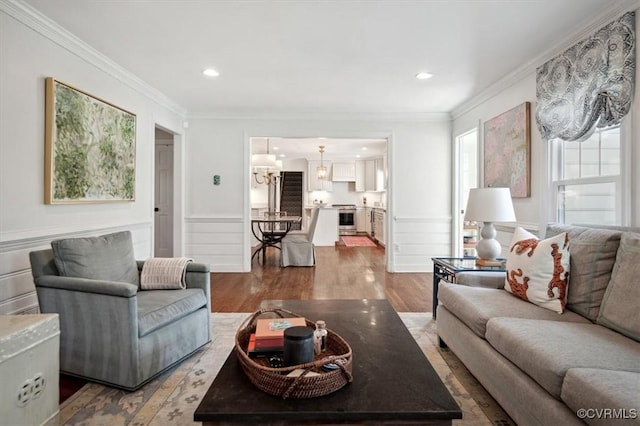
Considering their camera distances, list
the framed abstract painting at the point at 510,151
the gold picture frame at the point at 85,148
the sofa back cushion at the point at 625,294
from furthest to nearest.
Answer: the framed abstract painting at the point at 510,151 → the gold picture frame at the point at 85,148 → the sofa back cushion at the point at 625,294

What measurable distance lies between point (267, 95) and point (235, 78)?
2.12 ft

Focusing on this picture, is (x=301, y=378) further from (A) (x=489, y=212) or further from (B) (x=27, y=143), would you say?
(B) (x=27, y=143)

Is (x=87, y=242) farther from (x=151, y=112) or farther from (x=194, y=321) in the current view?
(x=151, y=112)

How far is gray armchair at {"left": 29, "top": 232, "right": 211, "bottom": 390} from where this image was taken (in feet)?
6.20

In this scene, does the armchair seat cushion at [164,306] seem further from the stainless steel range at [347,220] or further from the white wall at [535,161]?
the stainless steel range at [347,220]

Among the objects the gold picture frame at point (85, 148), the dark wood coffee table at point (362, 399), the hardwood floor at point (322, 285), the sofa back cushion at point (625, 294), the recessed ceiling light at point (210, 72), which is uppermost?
the recessed ceiling light at point (210, 72)

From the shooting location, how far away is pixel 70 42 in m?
2.80

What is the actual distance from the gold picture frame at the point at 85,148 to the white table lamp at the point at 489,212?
130 inches

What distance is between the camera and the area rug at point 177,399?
171cm

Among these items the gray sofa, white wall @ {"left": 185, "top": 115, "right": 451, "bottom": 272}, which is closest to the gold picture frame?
white wall @ {"left": 185, "top": 115, "right": 451, "bottom": 272}

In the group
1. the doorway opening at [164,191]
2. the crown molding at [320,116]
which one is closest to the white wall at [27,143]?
the crown molding at [320,116]

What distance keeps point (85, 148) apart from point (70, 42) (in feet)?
2.74

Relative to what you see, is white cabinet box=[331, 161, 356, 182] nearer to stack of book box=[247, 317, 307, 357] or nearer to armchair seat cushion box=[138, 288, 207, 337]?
armchair seat cushion box=[138, 288, 207, 337]

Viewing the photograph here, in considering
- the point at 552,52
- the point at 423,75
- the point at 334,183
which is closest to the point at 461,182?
the point at 423,75
